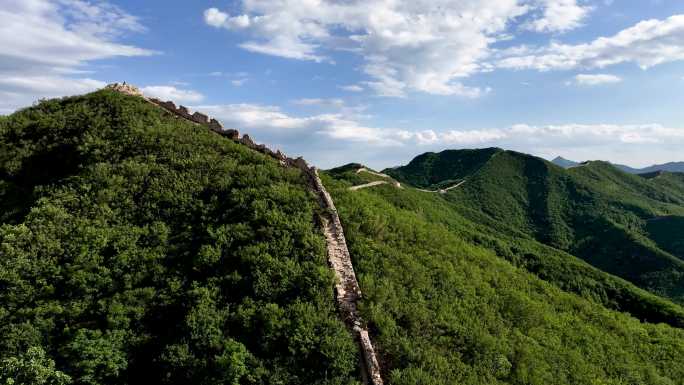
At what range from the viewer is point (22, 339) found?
1764 cm

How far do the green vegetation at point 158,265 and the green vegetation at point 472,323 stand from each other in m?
2.96

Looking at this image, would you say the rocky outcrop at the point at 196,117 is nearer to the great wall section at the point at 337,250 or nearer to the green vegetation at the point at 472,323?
the great wall section at the point at 337,250

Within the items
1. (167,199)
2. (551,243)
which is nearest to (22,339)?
(167,199)

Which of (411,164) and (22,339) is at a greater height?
(411,164)

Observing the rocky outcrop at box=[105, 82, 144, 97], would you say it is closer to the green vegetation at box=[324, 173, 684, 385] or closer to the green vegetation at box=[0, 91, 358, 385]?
the green vegetation at box=[0, 91, 358, 385]

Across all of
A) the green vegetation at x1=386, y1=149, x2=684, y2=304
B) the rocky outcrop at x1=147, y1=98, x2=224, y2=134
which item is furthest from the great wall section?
the green vegetation at x1=386, y1=149, x2=684, y2=304

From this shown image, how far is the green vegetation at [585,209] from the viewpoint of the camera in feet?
264

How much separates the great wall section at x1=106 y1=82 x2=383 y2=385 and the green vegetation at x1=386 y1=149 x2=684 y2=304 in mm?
65635

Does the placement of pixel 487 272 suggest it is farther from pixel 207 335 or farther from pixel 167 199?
pixel 167 199

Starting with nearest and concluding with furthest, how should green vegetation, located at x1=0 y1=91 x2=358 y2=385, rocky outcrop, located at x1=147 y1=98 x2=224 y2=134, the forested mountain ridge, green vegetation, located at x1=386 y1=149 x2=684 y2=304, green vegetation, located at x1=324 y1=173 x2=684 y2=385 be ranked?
green vegetation, located at x1=0 y1=91 x2=358 y2=385 → the forested mountain ridge → green vegetation, located at x1=324 y1=173 x2=684 y2=385 → rocky outcrop, located at x1=147 y1=98 x2=224 y2=134 → green vegetation, located at x1=386 y1=149 x2=684 y2=304

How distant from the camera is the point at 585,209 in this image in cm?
10694

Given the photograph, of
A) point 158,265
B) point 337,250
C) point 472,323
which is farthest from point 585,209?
point 158,265

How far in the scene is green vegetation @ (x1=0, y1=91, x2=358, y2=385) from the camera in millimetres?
17297

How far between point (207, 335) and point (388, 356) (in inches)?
332
